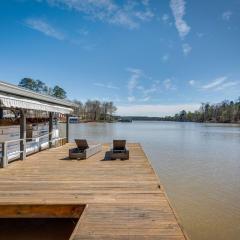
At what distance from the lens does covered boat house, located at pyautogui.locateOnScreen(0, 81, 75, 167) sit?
8.44 meters

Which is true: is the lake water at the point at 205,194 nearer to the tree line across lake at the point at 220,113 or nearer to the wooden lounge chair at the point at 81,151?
the wooden lounge chair at the point at 81,151

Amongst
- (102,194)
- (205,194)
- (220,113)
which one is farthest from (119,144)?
(220,113)

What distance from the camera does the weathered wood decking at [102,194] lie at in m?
3.94

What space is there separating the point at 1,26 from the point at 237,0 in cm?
1535

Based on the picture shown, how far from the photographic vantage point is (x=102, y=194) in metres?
5.68

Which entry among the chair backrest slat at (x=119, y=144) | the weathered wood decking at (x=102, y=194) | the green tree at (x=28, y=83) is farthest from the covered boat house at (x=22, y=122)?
the green tree at (x=28, y=83)

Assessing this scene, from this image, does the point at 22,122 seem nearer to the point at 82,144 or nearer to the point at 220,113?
the point at 82,144

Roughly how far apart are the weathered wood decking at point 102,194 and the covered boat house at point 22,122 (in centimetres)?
80

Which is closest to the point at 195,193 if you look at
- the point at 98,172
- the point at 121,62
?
the point at 98,172

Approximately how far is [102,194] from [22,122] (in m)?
5.39

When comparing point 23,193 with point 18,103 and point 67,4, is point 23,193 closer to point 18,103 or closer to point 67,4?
point 18,103

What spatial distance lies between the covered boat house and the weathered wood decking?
80 centimetres

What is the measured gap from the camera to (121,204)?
5039 millimetres

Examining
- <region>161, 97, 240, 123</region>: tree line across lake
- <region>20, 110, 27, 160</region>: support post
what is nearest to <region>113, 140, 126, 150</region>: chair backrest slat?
<region>20, 110, 27, 160</region>: support post
